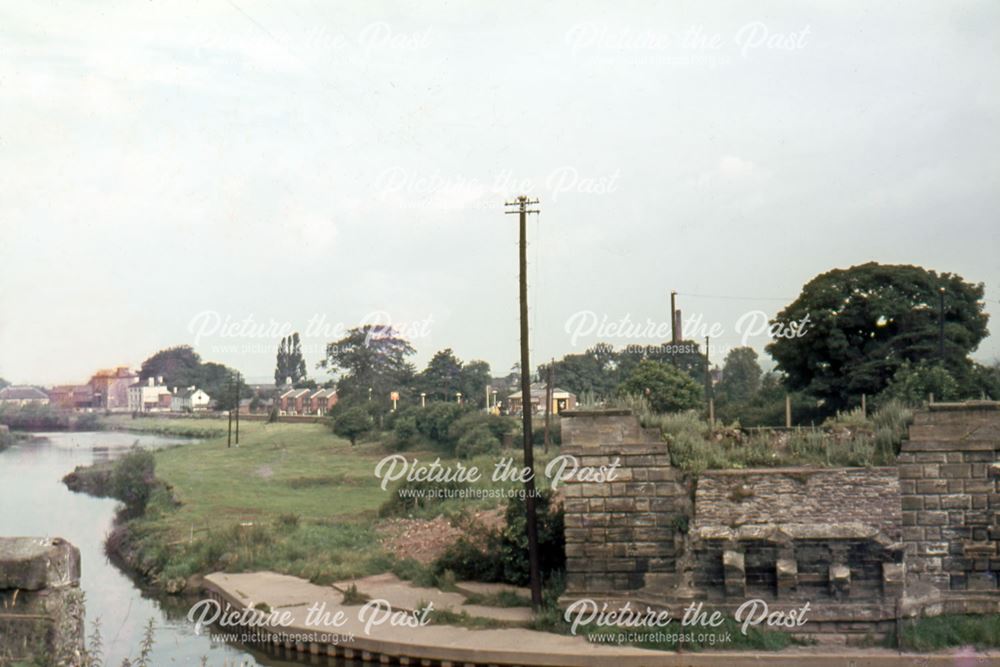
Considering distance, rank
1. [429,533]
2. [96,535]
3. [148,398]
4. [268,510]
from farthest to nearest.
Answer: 1. [148,398]
2. [268,510]
3. [96,535]
4. [429,533]

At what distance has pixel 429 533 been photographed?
29.8 m

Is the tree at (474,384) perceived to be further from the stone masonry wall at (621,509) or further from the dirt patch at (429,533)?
the stone masonry wall at (621,509)

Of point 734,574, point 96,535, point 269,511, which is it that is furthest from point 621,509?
point 96,535

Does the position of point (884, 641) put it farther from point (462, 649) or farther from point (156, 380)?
point (156, 380)

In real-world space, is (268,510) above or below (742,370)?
below

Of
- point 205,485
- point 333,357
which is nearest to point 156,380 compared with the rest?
point 333,357

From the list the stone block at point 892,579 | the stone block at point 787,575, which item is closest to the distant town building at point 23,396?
the stone block at point 787,575

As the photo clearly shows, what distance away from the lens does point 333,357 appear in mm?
87250

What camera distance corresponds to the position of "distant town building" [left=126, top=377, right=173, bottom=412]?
11231cm

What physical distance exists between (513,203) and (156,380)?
10725cm

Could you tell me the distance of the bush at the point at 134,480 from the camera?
142 ft

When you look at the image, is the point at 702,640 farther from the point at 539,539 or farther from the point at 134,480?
the point at 134,480

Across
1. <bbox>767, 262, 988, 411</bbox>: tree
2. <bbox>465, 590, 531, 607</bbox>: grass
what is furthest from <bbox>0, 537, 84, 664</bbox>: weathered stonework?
<bbox>767, 262, 988, 411</bbox>: tree

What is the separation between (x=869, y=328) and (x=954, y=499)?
84.0 feet
